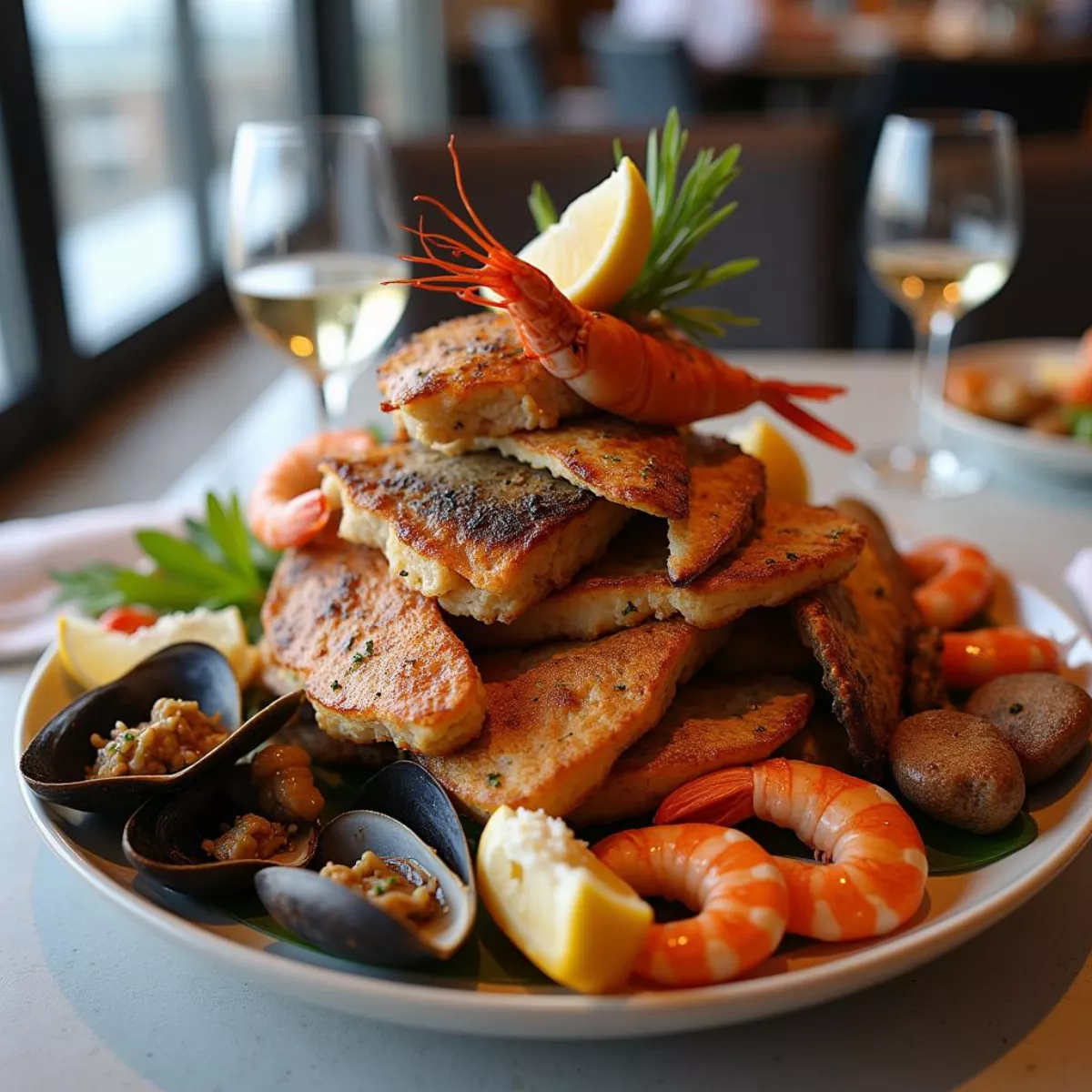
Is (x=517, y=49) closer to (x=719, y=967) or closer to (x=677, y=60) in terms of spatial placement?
(x=677, y=60)

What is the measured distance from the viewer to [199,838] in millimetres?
1026

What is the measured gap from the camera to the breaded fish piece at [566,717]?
964 millimetres

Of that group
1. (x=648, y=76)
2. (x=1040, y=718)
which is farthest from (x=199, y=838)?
(x=648, y=76)

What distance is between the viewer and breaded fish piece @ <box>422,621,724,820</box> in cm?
96

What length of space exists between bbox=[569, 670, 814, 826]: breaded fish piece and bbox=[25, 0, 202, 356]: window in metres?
2.47

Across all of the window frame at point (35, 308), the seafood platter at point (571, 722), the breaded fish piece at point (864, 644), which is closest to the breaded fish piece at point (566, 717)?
the seafood platter at point (571, 722)

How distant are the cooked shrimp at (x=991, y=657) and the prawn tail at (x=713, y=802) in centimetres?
37

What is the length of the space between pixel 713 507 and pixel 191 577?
730mm

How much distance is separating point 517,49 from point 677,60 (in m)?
1.17

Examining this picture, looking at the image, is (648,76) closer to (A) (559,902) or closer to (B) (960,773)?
(B) (960,773)

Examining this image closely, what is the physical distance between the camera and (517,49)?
743 centimetres

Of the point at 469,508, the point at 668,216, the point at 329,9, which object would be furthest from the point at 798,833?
the point at 329,9

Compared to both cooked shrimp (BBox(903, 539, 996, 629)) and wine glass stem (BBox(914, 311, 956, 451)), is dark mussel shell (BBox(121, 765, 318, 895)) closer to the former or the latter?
cooked shrimp (BBox(903, 539, 996, 629))

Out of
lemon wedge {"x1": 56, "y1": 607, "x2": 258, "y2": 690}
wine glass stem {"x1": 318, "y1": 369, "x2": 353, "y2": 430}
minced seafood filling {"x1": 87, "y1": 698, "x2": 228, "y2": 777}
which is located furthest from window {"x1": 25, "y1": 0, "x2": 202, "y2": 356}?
minced seafood filling {"x1": 87, "y1": 698, "x2": 228, "y2": 777}
